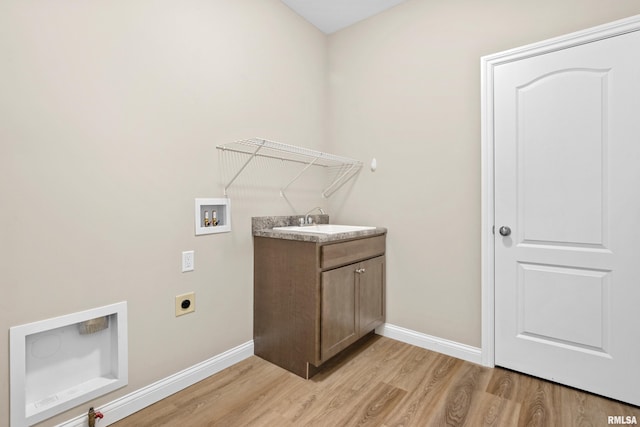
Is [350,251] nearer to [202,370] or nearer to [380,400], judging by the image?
[380,400]

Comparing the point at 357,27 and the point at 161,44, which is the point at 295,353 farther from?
the point at 357,27

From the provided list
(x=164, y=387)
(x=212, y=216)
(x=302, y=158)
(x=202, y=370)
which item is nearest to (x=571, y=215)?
(x=302, y=158)

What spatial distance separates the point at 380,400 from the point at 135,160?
180cm

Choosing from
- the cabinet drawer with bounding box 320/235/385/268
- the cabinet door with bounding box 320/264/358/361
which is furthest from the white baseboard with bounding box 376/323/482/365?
the cabinet drawer with bounding box 320/235/385/268

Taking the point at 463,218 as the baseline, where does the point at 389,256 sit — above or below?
below

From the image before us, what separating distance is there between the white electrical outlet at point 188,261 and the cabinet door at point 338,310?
30.5 inches

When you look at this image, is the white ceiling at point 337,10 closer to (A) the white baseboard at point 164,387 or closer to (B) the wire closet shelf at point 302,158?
(B) the wire closet shelf at point 302,158

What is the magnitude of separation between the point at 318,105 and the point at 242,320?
189 centimetres

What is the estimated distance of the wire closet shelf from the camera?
6.57 feet

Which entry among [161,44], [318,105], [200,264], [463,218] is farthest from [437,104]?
[200,264]

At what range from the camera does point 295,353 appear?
193 centimetres

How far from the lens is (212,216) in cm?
194

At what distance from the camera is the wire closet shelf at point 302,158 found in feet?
6.57

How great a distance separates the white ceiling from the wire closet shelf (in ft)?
3.72
